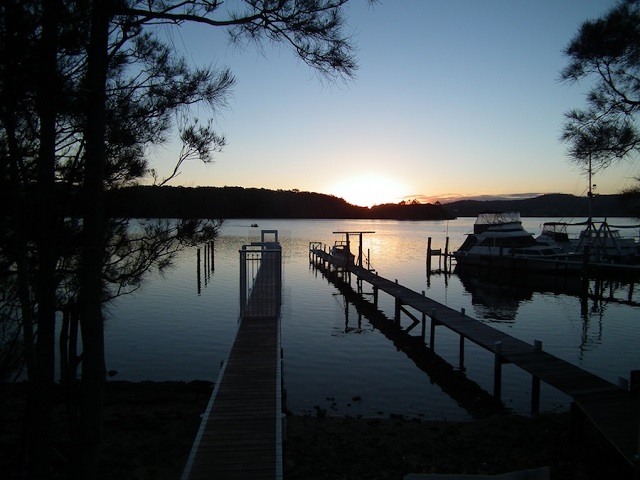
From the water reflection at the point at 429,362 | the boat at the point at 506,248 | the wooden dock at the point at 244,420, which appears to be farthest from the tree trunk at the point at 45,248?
the boat at the point at 506,248

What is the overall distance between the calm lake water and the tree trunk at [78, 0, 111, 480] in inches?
114

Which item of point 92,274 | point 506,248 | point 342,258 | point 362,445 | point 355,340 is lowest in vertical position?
point 355,340

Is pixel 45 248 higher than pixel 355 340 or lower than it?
higher

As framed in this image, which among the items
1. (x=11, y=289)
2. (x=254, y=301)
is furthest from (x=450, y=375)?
(x=11, y=289)

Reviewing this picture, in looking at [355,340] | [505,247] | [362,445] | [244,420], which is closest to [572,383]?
[362,445]

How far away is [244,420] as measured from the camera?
21.8ft

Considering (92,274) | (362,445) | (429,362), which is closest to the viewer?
(92,274)

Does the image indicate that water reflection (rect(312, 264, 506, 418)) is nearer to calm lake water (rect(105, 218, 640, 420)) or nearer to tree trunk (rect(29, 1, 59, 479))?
calm lake water (rect(105, 218, 640, 420))

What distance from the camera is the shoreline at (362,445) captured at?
6973mm

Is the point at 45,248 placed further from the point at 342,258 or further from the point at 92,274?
the point at 342,258

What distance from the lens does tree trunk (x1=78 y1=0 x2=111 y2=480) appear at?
3490mm

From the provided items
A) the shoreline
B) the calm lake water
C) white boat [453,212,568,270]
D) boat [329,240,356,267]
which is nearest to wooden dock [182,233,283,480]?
the shoreline

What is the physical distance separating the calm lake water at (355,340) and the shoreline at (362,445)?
1.37 meters

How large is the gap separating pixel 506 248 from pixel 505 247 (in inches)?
11.5
